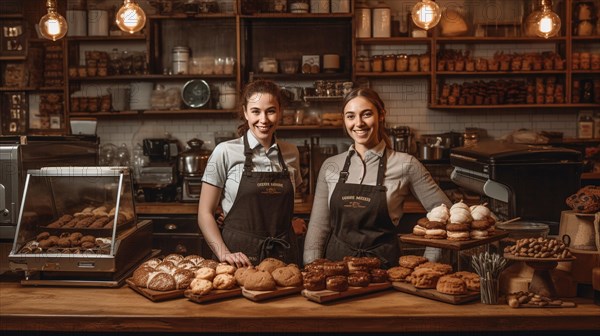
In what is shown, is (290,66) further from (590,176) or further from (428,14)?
(590,176)

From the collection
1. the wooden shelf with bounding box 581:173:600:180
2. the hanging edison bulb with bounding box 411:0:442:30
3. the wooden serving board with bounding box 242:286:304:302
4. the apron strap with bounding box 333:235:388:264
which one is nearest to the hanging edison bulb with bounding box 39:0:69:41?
the hanging edison bulb with bounding box 411:0:442:30

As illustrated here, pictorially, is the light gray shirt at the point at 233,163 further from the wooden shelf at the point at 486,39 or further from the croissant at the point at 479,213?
the wooden shelf at the point at 486,39

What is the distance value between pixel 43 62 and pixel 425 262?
16.3 feet

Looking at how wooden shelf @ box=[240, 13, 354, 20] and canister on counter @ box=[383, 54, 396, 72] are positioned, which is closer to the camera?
wooden shelf @ box=[240, 13, 354, 20]

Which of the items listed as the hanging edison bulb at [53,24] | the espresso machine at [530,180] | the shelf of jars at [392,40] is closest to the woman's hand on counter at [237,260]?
the espresso machine at [530,180]

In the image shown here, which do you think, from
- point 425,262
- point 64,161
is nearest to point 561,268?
point 425,262

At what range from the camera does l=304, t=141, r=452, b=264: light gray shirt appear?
308cm

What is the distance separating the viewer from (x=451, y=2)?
6223 millimetres

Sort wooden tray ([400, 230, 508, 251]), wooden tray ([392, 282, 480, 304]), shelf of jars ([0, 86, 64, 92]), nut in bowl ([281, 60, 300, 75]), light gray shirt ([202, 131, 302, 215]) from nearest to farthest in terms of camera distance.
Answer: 1. wooden tray ([392, 282, 480, 304])
2. wooden tray ([400, 230, 508, 251])
3. light gray shirt ([202, 131, 302, 215])
4. nut in bowl ([281, 60, 300, 75])
5. shelf of jars ([0, 86, 64, 92])

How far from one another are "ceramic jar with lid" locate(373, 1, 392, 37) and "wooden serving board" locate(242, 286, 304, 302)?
4029 mm

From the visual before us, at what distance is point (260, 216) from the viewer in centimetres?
331

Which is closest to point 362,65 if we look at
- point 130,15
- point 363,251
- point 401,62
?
point 401,62

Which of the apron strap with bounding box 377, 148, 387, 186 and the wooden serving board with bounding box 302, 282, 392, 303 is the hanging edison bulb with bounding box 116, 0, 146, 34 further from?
the wooden serving board with bounding box 302, 282, 392, 303

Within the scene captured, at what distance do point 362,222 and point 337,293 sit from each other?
2.45 feet
